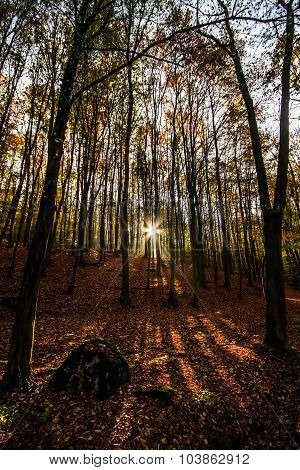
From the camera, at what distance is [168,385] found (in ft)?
16.6

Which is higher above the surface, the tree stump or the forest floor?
the tree stump

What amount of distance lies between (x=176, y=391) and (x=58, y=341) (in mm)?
4602

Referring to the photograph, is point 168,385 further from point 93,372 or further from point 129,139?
point 129,139

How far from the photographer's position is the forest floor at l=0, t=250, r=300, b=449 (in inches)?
147

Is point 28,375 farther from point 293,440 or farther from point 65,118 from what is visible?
point 65,118

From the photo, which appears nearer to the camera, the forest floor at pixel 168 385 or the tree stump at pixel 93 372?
the forest floor at pixel 168 385

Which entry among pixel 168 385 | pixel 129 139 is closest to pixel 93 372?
pixel 168 385

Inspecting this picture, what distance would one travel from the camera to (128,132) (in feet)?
41.7

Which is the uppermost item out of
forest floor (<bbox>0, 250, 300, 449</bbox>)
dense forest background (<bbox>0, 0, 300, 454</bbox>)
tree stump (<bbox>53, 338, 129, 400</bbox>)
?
dense forest background (<bbox>0, 0, 300, 454</bbox>)

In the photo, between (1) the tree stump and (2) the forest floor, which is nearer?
(2) the forest floor

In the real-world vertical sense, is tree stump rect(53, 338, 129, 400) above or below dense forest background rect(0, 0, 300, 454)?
below

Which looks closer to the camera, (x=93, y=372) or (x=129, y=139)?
(x=93, y=372)

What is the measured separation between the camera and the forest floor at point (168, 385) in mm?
3730
